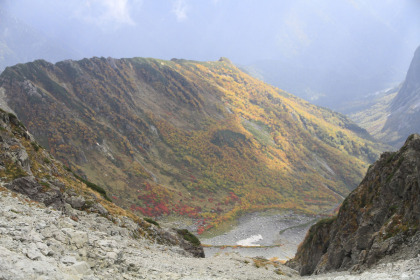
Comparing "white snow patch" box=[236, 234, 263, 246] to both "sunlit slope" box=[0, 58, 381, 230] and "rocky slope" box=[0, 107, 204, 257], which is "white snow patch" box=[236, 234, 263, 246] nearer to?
"sunlit slope" box=[0, 58, 381, 230]

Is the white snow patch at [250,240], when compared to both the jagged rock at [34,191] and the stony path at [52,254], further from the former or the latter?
the stony path at [52,254]

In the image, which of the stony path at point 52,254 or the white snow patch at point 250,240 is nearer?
the stony path at point 52,254

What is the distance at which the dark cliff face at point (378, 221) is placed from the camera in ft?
60.5

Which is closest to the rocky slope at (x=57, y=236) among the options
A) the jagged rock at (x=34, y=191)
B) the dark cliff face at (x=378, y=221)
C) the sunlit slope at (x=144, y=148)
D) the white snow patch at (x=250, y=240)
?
the jagged rock at (x=34, y=191)

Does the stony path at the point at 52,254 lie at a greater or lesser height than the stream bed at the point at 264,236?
lesser

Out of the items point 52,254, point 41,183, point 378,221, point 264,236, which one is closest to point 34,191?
point 41,183

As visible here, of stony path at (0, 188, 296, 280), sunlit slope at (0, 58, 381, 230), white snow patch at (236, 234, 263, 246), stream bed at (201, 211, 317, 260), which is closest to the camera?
stony path at (0, 188, 296, 280)

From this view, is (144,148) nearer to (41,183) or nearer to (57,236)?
(41,183)

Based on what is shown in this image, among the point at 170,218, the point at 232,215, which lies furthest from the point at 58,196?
the point at 232,215

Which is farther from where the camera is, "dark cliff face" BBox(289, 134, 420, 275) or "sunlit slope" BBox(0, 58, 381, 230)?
"sunlit slope" BBox(0, 58, 381, 230)

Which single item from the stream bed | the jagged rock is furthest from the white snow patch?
the jagged rock

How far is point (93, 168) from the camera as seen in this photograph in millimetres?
107812

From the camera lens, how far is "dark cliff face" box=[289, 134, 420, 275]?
1845cm

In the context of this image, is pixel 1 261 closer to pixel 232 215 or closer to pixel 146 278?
pixel 146 278
